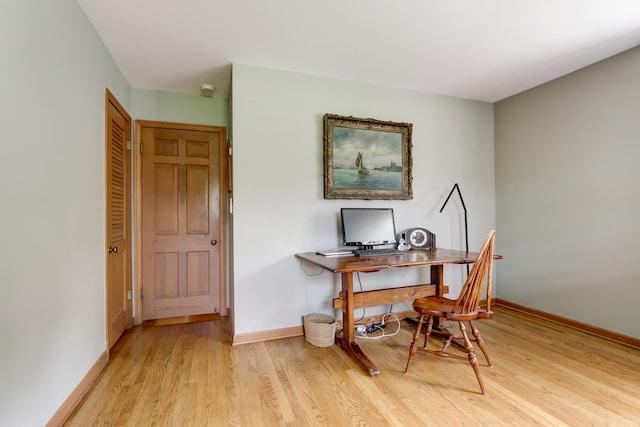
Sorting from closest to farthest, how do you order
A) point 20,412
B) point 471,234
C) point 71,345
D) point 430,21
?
1. point 20,412
2. point 71,345
3. point 430,21
4. point 471,234

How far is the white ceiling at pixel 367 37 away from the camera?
1.93m

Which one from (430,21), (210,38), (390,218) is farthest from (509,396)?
(210,38)

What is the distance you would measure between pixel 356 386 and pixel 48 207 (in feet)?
6.58

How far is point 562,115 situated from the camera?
9.79ft

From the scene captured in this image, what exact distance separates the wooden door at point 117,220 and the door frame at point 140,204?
91 millimetres

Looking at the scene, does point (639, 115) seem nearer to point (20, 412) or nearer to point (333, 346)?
point (333, 346)

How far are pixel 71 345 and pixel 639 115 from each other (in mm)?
4376

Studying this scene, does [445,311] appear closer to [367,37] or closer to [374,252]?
[374,252]

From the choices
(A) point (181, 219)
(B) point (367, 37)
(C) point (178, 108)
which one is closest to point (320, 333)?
(A) point (181, 219)

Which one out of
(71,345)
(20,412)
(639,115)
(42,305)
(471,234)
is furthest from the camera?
(471,234)

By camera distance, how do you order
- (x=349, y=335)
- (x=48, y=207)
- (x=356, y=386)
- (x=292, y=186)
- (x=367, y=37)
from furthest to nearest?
1. (x=292, y=186)
2. (x=349, y=335)
3. (x=367, y=37)
4. (x=356, y=386)
5. (x=48, y=207)

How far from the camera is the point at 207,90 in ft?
9.99

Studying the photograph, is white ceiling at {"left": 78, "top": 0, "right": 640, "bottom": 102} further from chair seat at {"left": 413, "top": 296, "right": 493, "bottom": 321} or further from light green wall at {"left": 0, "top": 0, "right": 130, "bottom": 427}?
chair seat at {"left": 413, "top": 296, "right": 493, "bottom": 321}

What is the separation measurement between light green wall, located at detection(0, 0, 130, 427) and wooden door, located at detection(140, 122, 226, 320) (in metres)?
0.94
